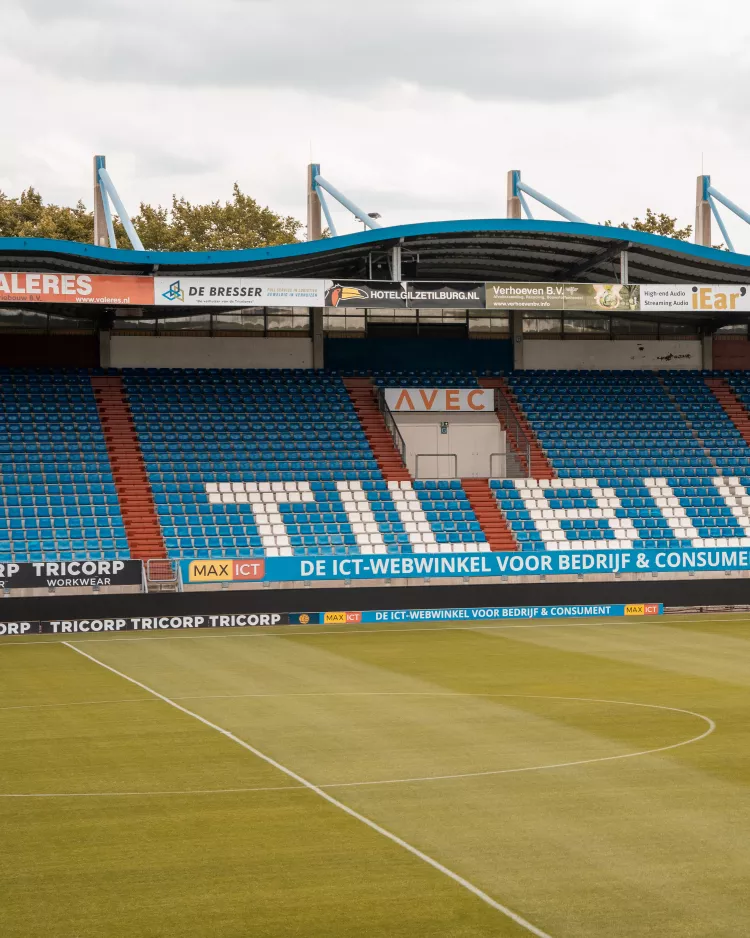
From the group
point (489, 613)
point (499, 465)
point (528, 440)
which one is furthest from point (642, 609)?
point (499, 465)

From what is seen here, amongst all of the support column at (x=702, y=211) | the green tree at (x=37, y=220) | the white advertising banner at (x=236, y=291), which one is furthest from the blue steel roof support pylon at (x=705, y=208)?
the green tree at (x=37, y=220)

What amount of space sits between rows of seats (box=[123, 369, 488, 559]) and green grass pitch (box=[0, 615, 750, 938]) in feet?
37.2

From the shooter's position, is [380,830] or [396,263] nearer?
[380,830]

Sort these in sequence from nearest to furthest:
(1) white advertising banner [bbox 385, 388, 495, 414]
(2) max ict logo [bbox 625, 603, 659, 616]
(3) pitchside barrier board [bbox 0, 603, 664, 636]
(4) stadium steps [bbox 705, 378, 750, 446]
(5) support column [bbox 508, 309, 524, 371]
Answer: (3) pitchside barrier board [bbox 0, 603, 664, 636] < (2) max ict logo [bbox 625, 603, 659, 616] < (1) white advertising banner [bbox 385, 388, 495, 414] < (4) stadium steps [bbox 705, 378, 750, 446] < (5) support column [bbox 508, 309, 524, 371]

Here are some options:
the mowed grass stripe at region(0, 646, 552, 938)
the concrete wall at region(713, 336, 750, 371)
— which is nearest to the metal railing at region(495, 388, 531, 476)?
the concrete wall at region(713, 336, 750, 371)

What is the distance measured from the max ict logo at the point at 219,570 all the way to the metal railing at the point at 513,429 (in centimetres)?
1226

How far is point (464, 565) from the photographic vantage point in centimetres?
3553

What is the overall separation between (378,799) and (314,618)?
19.7 m

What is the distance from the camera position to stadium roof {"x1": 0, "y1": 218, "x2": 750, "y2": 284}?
3725 centimetres

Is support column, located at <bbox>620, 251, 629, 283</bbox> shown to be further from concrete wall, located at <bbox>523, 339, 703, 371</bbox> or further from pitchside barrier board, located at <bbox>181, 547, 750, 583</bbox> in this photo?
concrete wall, located at <bbox>523, 339, 703, 371</bbox>

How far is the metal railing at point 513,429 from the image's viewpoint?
43281 mm

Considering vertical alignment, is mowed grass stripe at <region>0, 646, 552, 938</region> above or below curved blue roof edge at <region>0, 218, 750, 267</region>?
below

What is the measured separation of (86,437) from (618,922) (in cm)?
3259

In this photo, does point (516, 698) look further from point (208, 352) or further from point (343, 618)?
point (208, 352)
